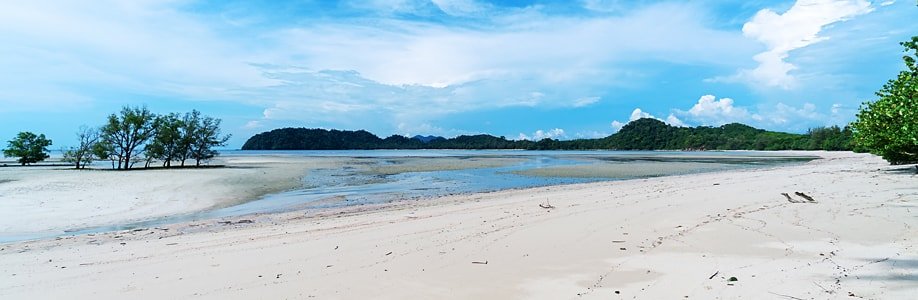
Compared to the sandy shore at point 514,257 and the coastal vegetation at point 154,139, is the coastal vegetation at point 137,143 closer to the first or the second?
the coastal vegetation at point 154,139

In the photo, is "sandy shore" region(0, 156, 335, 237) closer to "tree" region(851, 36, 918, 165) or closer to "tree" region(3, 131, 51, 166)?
"tree" region(851, 36, 918, 165)

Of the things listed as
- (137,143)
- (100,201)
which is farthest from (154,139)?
(100,201)

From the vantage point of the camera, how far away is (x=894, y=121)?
16.8 metres

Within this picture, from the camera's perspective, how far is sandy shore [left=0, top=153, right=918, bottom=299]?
5.32 meters

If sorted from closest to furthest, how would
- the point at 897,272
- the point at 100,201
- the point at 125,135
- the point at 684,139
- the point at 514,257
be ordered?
the point at 897,272 → the point at 514,257 → the point at 100,201 → the point at 125,135 → the point at 684,139

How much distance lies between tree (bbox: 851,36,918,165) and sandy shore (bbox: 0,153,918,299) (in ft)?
8.62

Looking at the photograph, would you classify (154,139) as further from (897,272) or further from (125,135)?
(897,272)

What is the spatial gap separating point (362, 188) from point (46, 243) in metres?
14.5

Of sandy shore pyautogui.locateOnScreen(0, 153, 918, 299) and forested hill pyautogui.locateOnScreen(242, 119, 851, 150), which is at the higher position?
forested hill pyautogui.locateOnScreen(242, 119, 851, 150)

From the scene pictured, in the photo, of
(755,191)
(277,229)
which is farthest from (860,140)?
(277,229)

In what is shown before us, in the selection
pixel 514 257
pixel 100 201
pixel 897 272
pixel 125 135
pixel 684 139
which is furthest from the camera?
pixel 684 139

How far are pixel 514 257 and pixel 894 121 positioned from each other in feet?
58.1

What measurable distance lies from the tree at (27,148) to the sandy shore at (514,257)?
1927 inches

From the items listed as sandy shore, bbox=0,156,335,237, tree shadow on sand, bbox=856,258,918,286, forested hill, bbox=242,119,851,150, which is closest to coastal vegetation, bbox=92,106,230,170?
sandy shore, bbox=0,156,335,237
